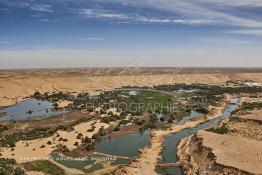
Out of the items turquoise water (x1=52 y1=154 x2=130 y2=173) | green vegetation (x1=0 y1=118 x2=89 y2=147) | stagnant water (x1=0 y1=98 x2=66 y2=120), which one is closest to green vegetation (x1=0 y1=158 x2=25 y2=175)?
turquoise water (x1=52 y1=154 x2=130 y2=173)

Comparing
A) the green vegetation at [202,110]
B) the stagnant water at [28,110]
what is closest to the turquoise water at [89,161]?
the stagnant water at [28,110]

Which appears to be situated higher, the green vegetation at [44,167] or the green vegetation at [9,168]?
the green vegetation at [9,168]

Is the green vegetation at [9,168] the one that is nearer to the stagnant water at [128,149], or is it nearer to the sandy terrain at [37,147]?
the sandy terrain at [37,147]

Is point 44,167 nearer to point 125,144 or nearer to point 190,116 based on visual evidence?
point 125,144

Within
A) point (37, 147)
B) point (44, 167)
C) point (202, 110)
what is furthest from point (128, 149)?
point (202, 110)

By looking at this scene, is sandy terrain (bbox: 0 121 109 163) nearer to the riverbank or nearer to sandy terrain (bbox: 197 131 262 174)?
the riverbank

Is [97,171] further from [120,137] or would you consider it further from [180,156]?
[120,137]
